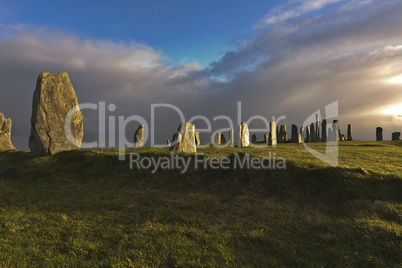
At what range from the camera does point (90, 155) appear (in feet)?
48.5

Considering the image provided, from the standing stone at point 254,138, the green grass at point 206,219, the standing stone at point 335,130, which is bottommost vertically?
the green grass at point 206,219

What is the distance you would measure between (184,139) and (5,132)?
2849cm

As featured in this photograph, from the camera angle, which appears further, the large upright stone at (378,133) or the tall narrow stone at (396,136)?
the large upright stone at (378,133)

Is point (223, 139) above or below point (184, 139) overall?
below

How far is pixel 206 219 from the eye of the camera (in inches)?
257

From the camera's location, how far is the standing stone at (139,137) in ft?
84.9

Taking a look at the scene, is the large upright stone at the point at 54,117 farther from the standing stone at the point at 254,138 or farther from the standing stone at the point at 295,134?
the standing stone at the point at 254,138

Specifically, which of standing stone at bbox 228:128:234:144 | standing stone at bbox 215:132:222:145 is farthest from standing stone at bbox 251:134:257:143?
standing stone at bbox 228:128:234:144

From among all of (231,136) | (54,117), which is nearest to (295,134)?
(231,136)

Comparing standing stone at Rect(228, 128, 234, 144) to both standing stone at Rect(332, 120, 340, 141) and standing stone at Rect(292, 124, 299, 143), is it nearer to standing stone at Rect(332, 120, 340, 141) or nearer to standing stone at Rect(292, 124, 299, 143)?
standing stone at Rect(292, 124, 299, 143)

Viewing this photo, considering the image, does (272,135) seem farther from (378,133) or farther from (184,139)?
(378,133)

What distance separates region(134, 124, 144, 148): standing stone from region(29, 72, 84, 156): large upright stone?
8324 millimetres

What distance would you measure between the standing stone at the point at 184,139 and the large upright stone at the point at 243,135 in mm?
10055

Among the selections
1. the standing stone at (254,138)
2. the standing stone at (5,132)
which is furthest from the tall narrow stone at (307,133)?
the standing stone at (5,132)
